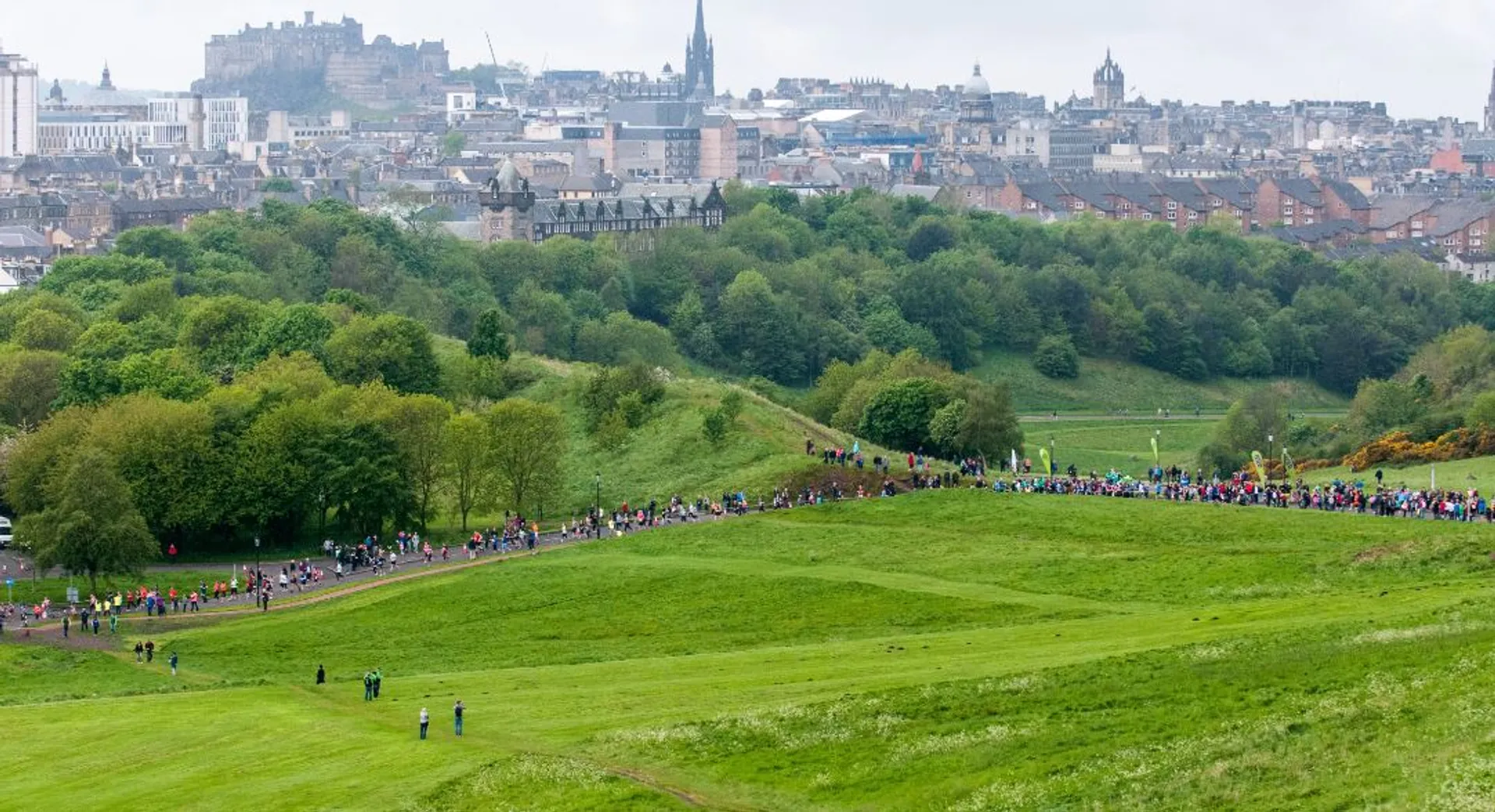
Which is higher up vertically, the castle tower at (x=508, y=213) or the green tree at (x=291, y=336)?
the castle tower at (x=508, y=213)

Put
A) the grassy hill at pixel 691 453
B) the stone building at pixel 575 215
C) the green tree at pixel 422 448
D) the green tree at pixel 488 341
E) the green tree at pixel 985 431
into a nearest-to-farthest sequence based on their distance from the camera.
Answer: the green tree at pixel 422 448, the grassy hill at pixel 691 453, the green tree at pixel 985 431, the green tree at pixel 488 341, the stone building at pixel 575 215

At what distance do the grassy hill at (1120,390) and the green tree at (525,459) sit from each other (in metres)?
57.2

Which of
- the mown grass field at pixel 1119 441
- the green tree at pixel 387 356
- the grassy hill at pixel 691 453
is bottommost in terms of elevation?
the mown grass field at pixel 1119 441

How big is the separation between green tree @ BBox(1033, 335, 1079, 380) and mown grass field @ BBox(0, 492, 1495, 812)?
75.1 metres

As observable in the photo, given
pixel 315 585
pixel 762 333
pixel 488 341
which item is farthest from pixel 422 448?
pixel 762 333

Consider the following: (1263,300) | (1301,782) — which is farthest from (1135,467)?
(1301,782)

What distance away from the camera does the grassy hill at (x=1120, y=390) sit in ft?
475

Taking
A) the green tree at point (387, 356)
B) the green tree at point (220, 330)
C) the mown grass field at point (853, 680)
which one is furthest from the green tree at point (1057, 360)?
the mown grass field at point (853, 680)

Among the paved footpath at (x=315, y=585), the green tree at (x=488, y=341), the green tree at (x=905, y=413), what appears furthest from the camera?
the green tree at (x=488, y=341)

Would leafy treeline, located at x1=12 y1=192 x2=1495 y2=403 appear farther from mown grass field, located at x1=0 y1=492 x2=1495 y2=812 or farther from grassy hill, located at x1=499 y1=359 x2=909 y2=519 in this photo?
mown grass field, located at x1=0 y1=492 x2=1495 y2=812

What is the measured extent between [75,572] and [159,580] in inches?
112

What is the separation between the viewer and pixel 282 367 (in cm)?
9962

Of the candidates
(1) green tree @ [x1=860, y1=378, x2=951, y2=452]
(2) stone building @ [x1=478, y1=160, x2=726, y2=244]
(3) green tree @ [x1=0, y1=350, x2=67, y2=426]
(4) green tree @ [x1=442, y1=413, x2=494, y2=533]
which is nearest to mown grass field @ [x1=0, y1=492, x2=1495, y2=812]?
(4) green tree @ [x1=442, y1=413, x2=494, y2=533]

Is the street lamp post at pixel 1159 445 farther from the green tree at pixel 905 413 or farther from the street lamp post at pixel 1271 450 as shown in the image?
the green tree at pixel 905 413
